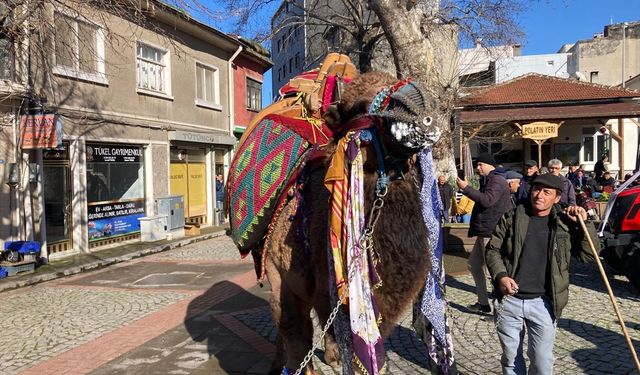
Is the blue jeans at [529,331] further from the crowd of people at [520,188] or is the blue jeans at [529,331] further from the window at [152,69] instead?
the window at [152,69]

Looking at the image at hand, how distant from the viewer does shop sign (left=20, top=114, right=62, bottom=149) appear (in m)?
9.84

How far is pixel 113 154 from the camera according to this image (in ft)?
43.0

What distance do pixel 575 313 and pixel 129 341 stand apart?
5615mm

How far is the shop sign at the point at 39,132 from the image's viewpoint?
32.3 ft

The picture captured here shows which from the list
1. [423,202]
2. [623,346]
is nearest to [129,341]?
[423,202]

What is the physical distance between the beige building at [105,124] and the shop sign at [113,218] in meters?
0.03

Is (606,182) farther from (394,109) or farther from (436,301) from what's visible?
(394,109)

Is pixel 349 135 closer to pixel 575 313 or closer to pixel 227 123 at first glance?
pixel 575 313

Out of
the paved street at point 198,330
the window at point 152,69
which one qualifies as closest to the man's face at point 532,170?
the paved street at point 198,330

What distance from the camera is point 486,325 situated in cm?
546

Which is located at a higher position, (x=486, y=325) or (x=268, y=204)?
(x=268, y=204)

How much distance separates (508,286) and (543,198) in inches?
27.1

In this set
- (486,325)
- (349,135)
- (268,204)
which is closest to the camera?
(349,135)

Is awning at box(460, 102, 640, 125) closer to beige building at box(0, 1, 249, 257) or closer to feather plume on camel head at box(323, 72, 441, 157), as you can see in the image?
beige building at box(0, 1, 249, 257)
